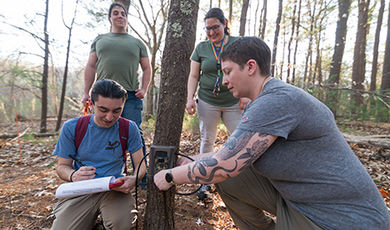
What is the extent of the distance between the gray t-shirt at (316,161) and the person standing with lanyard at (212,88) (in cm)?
137

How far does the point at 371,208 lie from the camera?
4.06ft

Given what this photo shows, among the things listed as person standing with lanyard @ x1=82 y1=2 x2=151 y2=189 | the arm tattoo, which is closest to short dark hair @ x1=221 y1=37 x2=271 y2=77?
the arm tattoo

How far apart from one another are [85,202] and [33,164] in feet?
13.4

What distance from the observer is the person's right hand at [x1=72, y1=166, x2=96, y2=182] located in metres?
1.75

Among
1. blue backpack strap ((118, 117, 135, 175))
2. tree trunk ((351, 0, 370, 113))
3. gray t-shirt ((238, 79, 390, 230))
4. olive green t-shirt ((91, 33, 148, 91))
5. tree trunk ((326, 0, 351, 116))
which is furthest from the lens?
tree trunk ((351, 0, 370, 113))

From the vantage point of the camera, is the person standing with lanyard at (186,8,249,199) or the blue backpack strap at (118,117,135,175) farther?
the person standing with lanyard at (186,8,249,199)

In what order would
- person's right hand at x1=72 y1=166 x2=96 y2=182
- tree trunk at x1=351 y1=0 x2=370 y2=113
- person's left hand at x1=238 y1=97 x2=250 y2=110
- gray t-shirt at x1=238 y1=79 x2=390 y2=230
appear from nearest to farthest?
gray t-shirt at x1=238 y1=79 x2=390 y2=230, person's right hand at x1=72 y1=166 x2=96 y2=182, person's left hand at x1=238 y1=97 x2=250 y2=110, tree trunk at x1=351 y1=0 x2=370 y2=113

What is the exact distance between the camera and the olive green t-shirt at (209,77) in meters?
2.73

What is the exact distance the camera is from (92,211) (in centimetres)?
185

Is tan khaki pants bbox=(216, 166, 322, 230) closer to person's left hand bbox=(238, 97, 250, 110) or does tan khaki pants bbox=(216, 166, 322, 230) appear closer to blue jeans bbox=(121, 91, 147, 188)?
person's left hand bbox=(238, 97, 250, 110)

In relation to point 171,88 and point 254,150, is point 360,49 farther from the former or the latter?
point 254,150

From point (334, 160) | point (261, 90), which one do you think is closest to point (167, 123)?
point (261, 90)

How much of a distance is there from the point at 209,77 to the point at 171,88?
969 mm

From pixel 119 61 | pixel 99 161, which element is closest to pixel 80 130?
pixel 99 161
